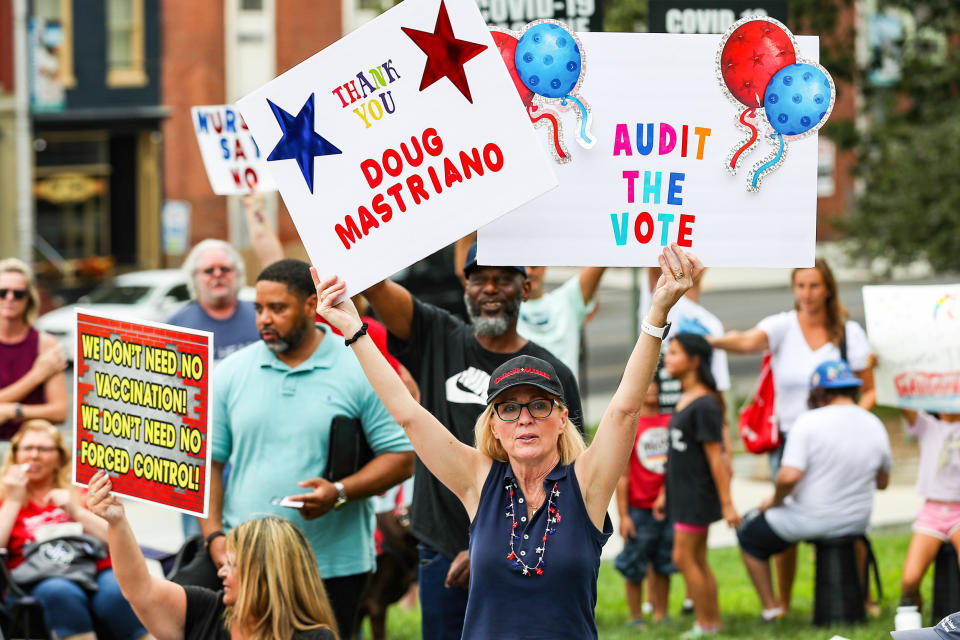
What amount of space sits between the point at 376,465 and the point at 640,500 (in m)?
2.94

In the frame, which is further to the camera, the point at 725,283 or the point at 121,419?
the point at 725,283

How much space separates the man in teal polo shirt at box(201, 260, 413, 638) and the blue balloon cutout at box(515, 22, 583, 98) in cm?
147

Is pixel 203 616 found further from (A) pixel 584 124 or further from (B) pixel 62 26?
(B) pixel 62 26

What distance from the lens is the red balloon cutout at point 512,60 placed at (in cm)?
475

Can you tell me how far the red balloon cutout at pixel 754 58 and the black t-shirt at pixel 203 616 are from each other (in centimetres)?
241

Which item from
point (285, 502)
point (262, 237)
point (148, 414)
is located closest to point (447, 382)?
point (285, 502)

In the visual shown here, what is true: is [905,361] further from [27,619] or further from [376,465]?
[27,619]

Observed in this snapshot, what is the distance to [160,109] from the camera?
39125mm

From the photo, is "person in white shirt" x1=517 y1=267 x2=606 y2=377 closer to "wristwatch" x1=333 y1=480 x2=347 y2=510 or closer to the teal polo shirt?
the teal polo shirt

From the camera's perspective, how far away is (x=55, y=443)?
6734 millimetres

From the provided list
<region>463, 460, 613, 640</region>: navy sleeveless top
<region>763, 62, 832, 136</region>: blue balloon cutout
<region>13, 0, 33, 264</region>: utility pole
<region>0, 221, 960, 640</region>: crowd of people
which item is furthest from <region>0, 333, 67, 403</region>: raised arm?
<region>13, 0, 33, 264</region>: utility pole

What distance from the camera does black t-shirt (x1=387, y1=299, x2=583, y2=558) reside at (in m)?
5.51

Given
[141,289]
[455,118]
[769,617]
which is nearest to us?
[455,118]

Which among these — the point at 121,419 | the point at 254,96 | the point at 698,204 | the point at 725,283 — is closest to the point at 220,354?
the point at 121,419
